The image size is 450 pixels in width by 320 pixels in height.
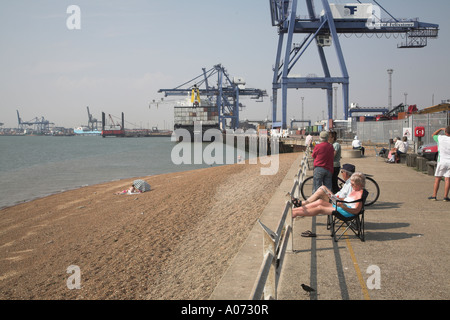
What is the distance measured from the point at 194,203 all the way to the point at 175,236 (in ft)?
12.0

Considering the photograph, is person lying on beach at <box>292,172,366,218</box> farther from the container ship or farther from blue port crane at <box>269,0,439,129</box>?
the container ship

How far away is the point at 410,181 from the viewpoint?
11.8 metres

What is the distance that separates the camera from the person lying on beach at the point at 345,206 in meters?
5.79

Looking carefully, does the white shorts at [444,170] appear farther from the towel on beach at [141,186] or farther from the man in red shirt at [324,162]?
the towel on beach at [141,186]

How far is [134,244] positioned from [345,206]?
4814 mm

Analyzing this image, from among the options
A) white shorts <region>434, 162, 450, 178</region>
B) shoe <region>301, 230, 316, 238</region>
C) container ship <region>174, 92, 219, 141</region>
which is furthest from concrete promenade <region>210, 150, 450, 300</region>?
container ship <region>174, 92, 219, 141</region>

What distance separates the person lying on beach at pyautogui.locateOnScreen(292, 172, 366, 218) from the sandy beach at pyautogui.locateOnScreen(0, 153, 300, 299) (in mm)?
1414

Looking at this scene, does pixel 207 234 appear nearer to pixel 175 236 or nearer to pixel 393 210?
pixel 175 236

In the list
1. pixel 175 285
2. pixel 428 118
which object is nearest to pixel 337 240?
pixel 175 285

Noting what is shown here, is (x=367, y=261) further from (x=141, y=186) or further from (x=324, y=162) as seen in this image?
(x=141, y=186)

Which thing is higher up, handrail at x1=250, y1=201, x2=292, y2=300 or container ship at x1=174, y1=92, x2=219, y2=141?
container ship at x1=174, y1=92, x2=219, y2=141

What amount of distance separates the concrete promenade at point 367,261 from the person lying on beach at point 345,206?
0.42 m

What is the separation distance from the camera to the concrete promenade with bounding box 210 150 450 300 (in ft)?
13.3

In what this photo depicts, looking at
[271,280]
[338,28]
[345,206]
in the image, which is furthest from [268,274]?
[338,28]
